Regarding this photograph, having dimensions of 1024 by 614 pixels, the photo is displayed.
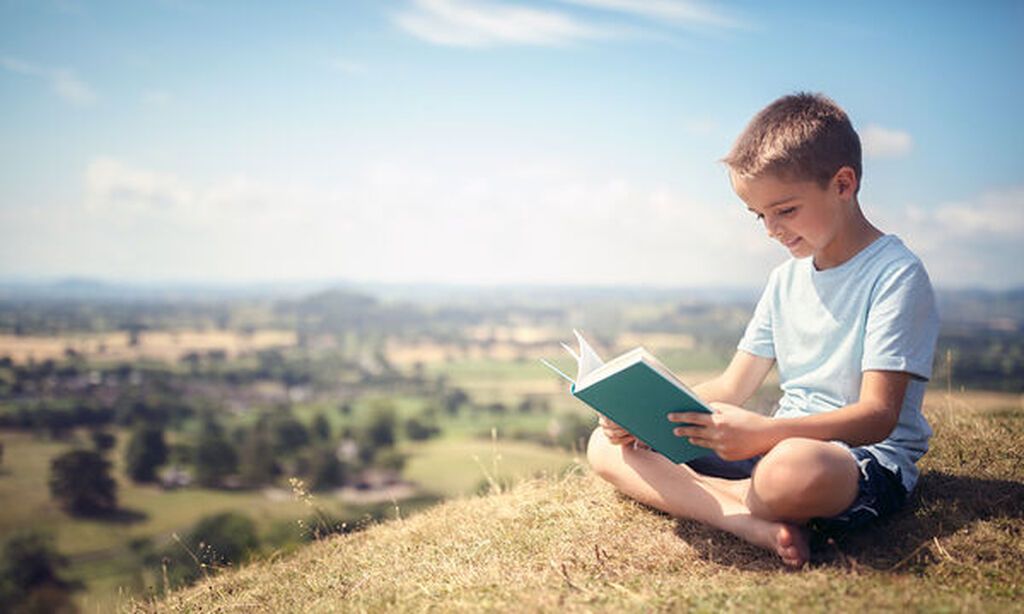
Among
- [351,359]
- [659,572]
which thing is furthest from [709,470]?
[351,359]

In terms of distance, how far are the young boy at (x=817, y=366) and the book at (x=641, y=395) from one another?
10 cm

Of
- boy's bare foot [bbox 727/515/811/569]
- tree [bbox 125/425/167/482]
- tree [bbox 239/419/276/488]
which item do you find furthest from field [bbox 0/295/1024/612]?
tree [bbox 125/425/167/482]

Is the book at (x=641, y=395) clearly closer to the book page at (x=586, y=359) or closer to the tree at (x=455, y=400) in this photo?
the book page at (x=586, y=359)

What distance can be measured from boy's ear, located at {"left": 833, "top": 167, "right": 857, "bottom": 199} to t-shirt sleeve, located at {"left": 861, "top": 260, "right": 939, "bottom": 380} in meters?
0.51

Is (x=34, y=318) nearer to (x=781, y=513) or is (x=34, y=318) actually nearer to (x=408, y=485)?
(x=408, y=485)

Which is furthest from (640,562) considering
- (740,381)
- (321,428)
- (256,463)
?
(321,428)

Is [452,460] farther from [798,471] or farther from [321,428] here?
[798,471]

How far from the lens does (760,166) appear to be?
12.5 feet

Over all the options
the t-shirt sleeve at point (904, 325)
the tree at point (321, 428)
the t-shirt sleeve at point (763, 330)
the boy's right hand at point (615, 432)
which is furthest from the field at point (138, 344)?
the t-shirt sleeve at point (904, 325)

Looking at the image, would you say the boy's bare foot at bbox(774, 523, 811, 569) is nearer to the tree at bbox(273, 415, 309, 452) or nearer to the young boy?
the young boy

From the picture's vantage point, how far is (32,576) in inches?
1874

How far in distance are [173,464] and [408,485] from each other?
90.1ft

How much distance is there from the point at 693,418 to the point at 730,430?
7.2 inches

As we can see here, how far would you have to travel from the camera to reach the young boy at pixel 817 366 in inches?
133
